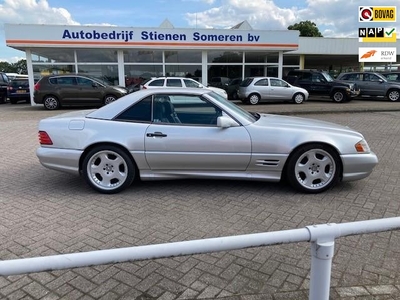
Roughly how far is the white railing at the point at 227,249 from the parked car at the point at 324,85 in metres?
17.1

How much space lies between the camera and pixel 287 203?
407cm

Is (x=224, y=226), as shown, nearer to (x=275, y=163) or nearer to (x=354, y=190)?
(x=275, y=163)

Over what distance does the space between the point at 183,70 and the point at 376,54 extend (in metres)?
19.2

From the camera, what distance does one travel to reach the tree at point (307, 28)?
181 feet

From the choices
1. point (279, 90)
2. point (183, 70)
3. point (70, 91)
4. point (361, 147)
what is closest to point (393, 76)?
point (279, 90)

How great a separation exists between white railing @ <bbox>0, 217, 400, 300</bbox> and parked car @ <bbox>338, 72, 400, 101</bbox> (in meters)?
19.0

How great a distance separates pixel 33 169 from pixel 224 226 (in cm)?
383

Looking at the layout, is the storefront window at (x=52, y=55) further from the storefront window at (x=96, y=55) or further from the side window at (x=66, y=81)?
the side window at (x=66, y=81)

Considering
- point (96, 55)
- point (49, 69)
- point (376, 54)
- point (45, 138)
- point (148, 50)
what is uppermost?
point (376, 54)

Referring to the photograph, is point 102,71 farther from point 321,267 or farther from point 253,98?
point 321,267

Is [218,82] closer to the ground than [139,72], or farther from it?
closer to the ground

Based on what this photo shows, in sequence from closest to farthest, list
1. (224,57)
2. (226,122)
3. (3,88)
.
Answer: (226,122) → (3,88) → (224,57)

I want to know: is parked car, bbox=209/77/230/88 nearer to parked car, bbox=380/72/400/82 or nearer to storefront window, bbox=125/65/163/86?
storefront window, bbox=125/65/163/86

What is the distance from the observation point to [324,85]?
1798 cm
